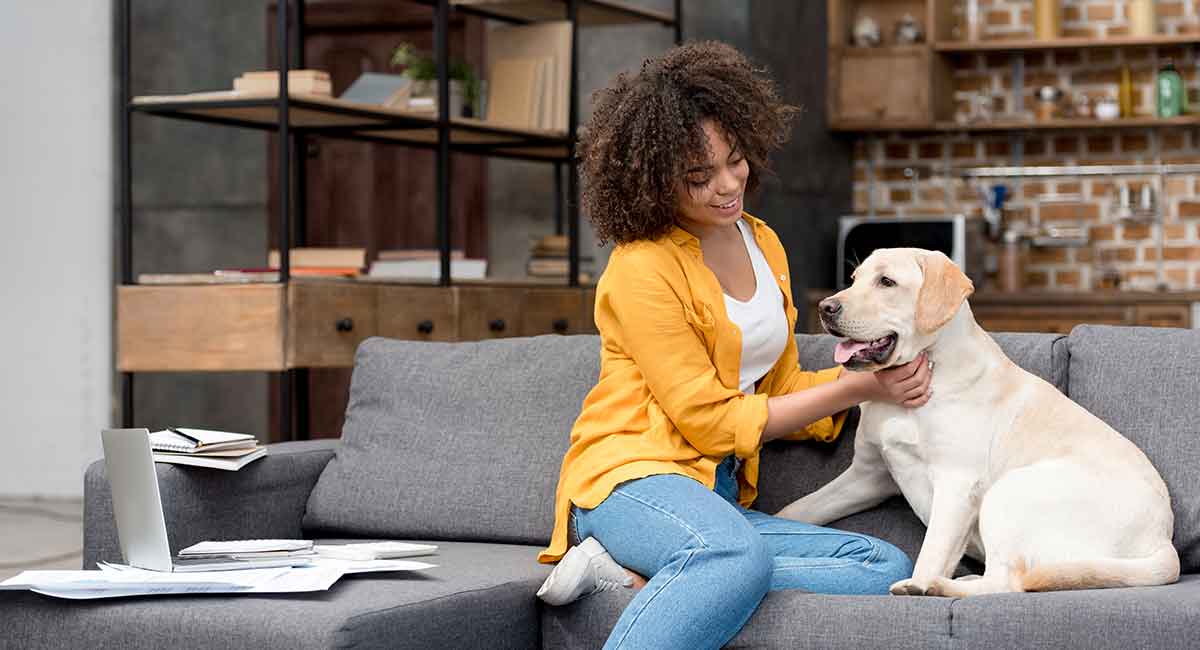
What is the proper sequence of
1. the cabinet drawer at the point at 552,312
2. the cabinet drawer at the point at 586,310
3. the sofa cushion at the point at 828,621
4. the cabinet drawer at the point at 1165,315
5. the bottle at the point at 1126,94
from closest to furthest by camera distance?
the sofa cushion at the point at 828,621 → the cabinet drawer at the point at 552,312 → the cabinet drawer at the point at 586,310 → the cabinet drawer at the point at 1165,315 → the bottle at the point at 1126,94

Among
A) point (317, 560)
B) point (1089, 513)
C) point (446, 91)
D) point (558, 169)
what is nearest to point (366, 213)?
point (558, 169)

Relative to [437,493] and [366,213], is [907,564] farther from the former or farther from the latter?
[366,213]

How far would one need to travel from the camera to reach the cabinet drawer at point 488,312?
4.83 m

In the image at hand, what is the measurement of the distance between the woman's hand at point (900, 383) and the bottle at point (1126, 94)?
435cm

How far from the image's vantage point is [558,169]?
5887 millimetres

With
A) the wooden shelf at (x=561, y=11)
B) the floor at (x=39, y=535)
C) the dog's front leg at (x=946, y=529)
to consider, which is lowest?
the floor at (x=39, y=535)

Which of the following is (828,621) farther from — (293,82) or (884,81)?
(884,81)

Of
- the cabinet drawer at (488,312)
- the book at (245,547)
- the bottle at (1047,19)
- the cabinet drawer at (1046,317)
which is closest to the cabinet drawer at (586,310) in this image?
the cabinet drawer at (488,312)

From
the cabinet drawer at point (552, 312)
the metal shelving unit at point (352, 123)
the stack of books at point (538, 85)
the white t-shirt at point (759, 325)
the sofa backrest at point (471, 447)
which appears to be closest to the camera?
the white t-shirt at point (759, 325)

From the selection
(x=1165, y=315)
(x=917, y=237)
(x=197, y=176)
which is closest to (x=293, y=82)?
(x=197, y=176)

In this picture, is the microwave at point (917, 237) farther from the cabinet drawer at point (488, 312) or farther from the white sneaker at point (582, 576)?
the white sneaker at point (582, 576)

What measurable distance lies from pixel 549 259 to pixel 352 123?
92cm

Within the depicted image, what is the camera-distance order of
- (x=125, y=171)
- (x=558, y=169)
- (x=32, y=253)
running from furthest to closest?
(x=32, y=253), (x=558, y=169), (x=125, y=171)

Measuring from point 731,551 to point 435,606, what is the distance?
1.45 ft
